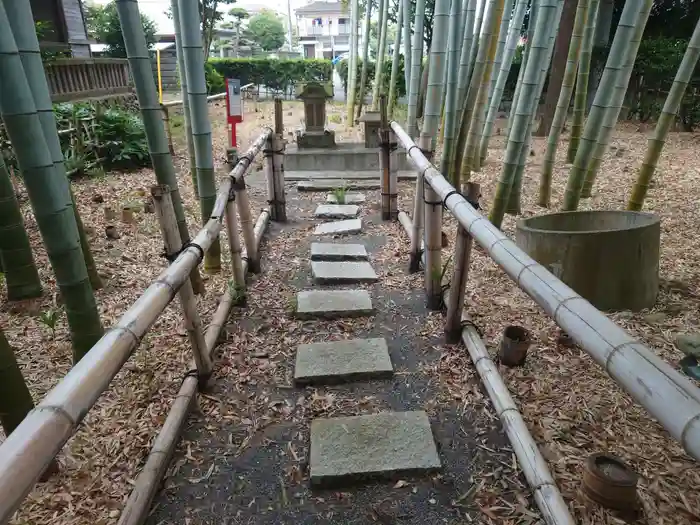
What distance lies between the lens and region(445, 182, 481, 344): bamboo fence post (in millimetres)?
2283

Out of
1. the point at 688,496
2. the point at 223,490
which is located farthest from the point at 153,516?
the point at 688,496

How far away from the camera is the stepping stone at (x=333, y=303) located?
2973 millimetres

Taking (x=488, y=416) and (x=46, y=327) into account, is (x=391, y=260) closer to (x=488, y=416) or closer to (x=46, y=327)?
(x=488, y=416)

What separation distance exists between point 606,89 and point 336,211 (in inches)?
104

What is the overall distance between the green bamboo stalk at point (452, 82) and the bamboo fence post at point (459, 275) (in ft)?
5.79

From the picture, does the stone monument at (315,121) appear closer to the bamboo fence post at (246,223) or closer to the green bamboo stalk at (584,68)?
the green bamboo stalk at (584,68)

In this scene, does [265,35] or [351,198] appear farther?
[265,35]

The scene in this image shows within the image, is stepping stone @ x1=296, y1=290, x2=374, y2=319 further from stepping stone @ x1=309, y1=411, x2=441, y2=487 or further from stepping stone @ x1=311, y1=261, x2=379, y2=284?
stepping stone @ x1=309, y1=411, x2=441, y2=487

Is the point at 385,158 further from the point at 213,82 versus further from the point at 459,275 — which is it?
the point at 213,82

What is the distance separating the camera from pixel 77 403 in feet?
3.54

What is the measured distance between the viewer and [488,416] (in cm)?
209

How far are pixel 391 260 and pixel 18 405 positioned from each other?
268 cm

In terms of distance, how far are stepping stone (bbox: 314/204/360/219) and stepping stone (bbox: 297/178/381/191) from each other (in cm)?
83

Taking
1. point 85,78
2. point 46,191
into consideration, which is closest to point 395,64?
point 85,78
